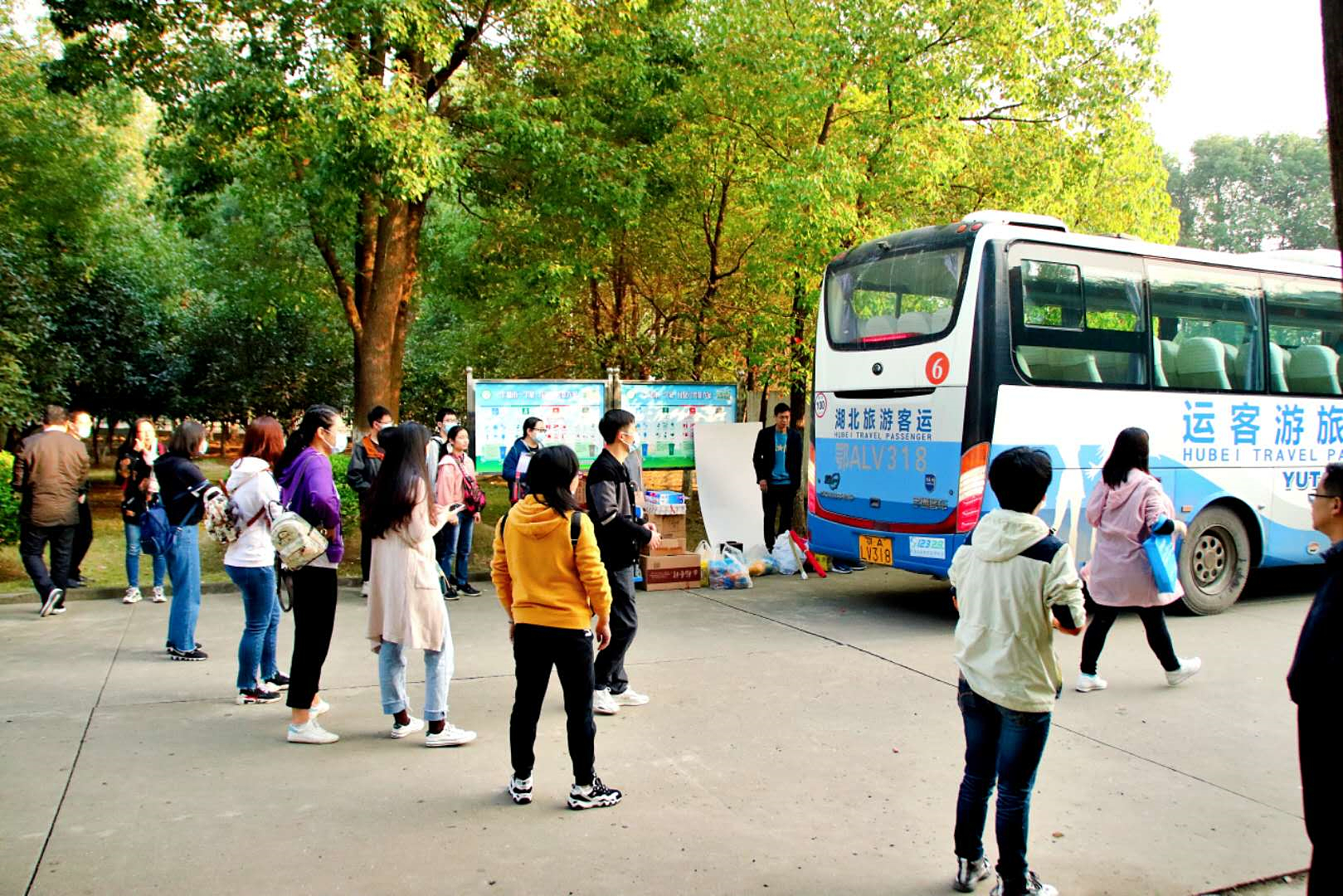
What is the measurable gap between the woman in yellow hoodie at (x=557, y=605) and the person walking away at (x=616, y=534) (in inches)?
47.5

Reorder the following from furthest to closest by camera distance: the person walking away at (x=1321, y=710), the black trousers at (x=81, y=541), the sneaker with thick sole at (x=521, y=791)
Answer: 1. the black trousers at (x=81, y=541)
2. the sneaker with thick sole at (x=521, y=791)
3. the person walking away at (x=1321, y=710)

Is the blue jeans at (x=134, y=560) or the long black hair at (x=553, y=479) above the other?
the long black hair at (x=553, y=479)

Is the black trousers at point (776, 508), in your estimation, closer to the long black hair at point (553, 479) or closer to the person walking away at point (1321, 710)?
the long black hair at point (553, 479)

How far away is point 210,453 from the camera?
96.9 ft

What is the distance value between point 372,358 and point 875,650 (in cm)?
908

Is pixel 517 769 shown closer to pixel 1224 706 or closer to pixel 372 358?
pixel 1224 706

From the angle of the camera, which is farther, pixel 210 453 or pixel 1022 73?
pixel 210 453

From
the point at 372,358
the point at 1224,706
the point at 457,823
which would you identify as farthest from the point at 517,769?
the point at 372,358

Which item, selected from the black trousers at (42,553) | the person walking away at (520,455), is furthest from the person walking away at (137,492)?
the person walking away at (520,455)

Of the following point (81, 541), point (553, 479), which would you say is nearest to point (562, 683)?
point (553, 479)

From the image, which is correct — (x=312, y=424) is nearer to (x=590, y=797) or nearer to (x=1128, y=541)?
(x=590, y=797)

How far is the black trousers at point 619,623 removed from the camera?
19.7ft

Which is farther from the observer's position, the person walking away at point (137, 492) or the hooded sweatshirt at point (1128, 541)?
the person walking away at point (137, 492)

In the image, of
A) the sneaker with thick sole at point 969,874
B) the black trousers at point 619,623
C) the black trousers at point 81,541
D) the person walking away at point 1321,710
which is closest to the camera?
the person walking away at point 1321,710
